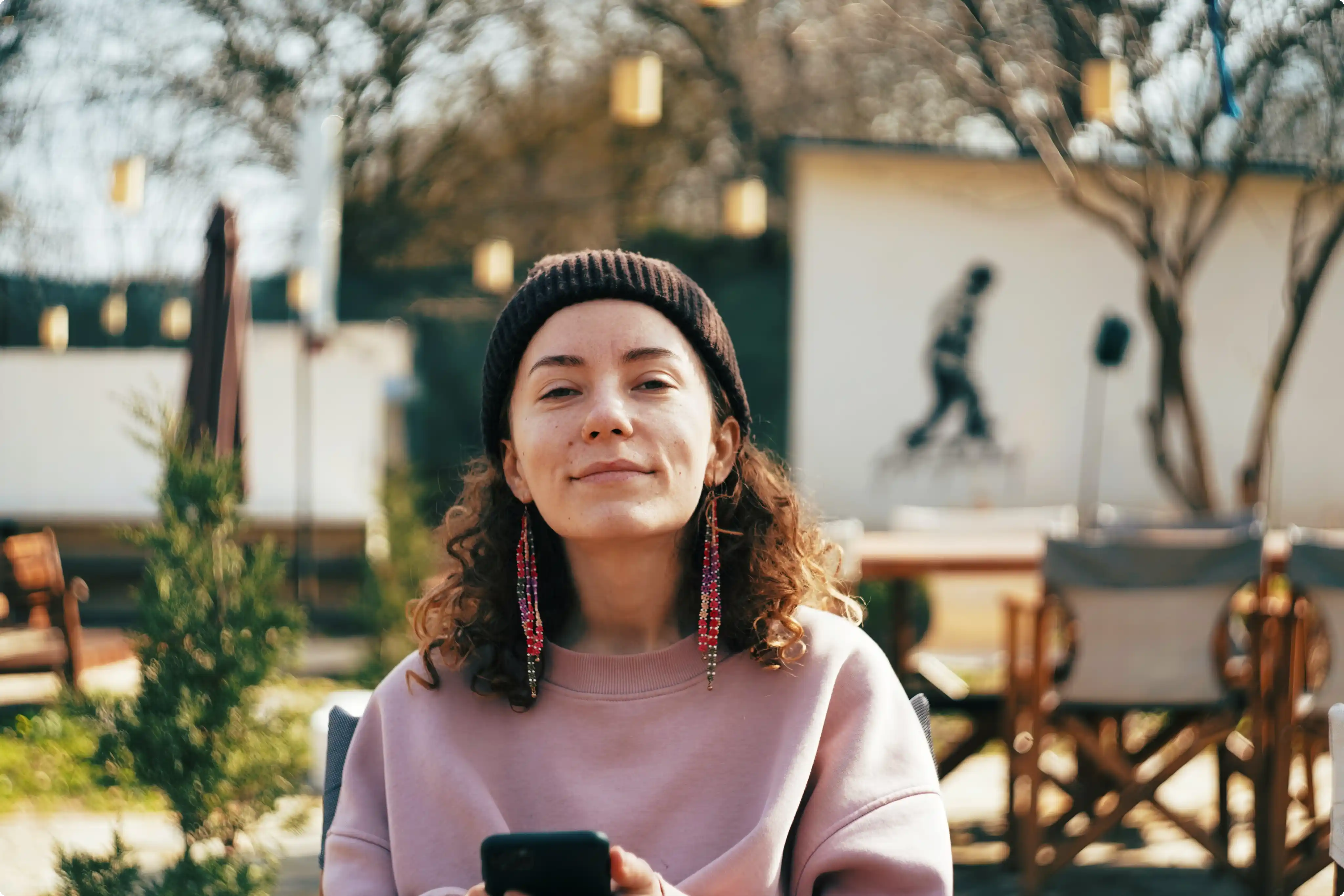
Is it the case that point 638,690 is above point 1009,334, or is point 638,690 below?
below

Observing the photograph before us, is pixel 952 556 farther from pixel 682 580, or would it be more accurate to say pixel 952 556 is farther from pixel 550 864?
pixel 550 864

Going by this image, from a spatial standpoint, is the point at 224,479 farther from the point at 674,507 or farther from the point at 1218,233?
the point at 1218,233

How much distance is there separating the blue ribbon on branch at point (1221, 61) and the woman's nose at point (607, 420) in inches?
103

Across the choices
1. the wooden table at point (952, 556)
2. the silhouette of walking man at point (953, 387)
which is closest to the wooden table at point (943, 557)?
the wooden table at point (952, 556)

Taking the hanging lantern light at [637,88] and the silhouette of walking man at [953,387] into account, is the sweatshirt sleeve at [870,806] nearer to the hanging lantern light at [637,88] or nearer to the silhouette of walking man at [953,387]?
the hanging lantern light at [637,88]

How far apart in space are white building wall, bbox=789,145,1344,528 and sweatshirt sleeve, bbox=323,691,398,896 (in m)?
10.2

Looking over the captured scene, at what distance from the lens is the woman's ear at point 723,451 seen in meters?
1.85

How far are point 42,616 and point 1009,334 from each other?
8.11 metres

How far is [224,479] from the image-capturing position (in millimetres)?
3477

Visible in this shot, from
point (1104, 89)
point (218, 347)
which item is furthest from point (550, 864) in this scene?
point (1104, 89)

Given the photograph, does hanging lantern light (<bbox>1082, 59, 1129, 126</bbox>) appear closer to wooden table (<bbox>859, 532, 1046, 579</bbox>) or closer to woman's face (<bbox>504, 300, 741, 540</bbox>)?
wooden table (<bbox>859, 532, 1046, 579</bbox>)

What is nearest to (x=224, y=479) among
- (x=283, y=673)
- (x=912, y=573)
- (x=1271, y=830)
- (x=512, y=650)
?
(x=283, y=673)

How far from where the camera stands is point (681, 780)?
1.64m

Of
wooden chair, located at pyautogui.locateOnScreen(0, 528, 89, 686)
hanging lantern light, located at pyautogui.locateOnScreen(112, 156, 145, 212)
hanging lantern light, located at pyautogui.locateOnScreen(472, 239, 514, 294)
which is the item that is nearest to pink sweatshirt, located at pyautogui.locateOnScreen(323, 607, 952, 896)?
wooden chair, located at pyautogui.locateOnScreen(0, 528, 89, 686)
